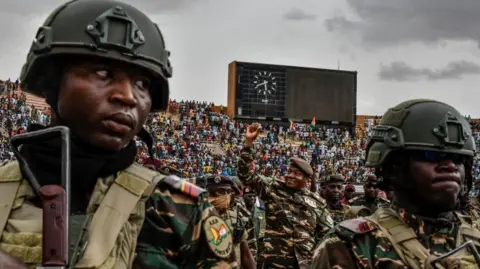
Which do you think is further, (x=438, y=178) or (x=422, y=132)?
(x=422, y=132)

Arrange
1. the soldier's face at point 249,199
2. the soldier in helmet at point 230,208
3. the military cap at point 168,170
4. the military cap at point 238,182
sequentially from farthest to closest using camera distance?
the soldier's face at point 249,199 < the military cap at point 238,182 < the soldier in helmet at point 230,208 < the military cap at point 168,170

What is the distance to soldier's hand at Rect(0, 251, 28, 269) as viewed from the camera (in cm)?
200

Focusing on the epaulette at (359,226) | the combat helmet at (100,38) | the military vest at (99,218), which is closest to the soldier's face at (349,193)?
the epaulette at (359,226)

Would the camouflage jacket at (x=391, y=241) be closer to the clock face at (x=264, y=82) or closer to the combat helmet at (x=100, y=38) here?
the combat helmet at (x=100, y=38)

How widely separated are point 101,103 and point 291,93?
40.5 meters

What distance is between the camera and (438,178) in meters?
3.56

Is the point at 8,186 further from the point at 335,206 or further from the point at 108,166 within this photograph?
the point at 335,206

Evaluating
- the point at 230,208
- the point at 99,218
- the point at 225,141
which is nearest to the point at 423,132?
the point at 99,218

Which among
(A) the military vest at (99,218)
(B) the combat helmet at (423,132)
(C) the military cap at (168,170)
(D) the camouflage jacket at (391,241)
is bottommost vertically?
(D) the camouflage jacket at (391,241)

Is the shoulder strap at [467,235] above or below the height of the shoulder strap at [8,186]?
below

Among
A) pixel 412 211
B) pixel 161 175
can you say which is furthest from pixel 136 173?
pixel 412 211

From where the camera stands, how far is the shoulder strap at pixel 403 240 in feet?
11.4

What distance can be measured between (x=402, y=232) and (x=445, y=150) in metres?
0.50

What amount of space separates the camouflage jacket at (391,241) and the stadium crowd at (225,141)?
2954 centimetres
